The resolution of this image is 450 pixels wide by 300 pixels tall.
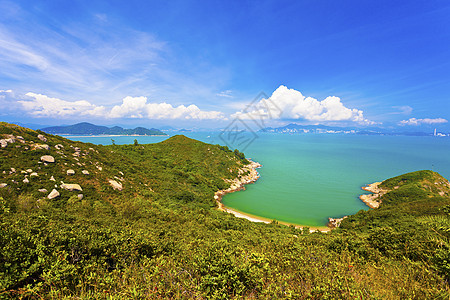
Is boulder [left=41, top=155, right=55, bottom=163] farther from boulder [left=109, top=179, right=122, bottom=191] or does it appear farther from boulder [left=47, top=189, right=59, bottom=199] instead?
boulder [left=109, top=179, right=122, bottom=191]

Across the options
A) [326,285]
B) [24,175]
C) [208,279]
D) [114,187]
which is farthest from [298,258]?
[24,175]

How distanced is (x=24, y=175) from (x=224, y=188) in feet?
100.0

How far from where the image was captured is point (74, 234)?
221 inches

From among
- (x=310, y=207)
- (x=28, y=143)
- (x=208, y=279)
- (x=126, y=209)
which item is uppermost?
(x=28, y=143)

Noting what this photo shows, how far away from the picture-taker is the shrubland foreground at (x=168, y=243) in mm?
3854

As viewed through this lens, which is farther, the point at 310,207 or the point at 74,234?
the point at 310,207

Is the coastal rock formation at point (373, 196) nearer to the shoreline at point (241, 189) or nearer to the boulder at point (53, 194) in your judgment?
the shoreline at point (241, 189)

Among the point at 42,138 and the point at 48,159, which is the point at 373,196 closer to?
the point at 48,159

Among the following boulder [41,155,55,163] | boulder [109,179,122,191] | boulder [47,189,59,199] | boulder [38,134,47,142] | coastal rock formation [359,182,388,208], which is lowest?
coastal rock formation [359,182,388,208]

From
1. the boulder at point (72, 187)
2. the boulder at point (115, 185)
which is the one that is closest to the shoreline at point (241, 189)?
the boulder at point (115, 185)

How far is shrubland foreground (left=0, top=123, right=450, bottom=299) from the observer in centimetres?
385

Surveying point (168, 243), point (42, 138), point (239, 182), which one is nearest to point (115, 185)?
point (42, 138)

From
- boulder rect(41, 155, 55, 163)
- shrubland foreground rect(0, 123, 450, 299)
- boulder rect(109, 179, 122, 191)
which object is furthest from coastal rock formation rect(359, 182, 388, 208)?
boulder rect(41, 155, 55, 163)

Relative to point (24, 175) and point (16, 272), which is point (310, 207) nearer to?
point (16, 272)
